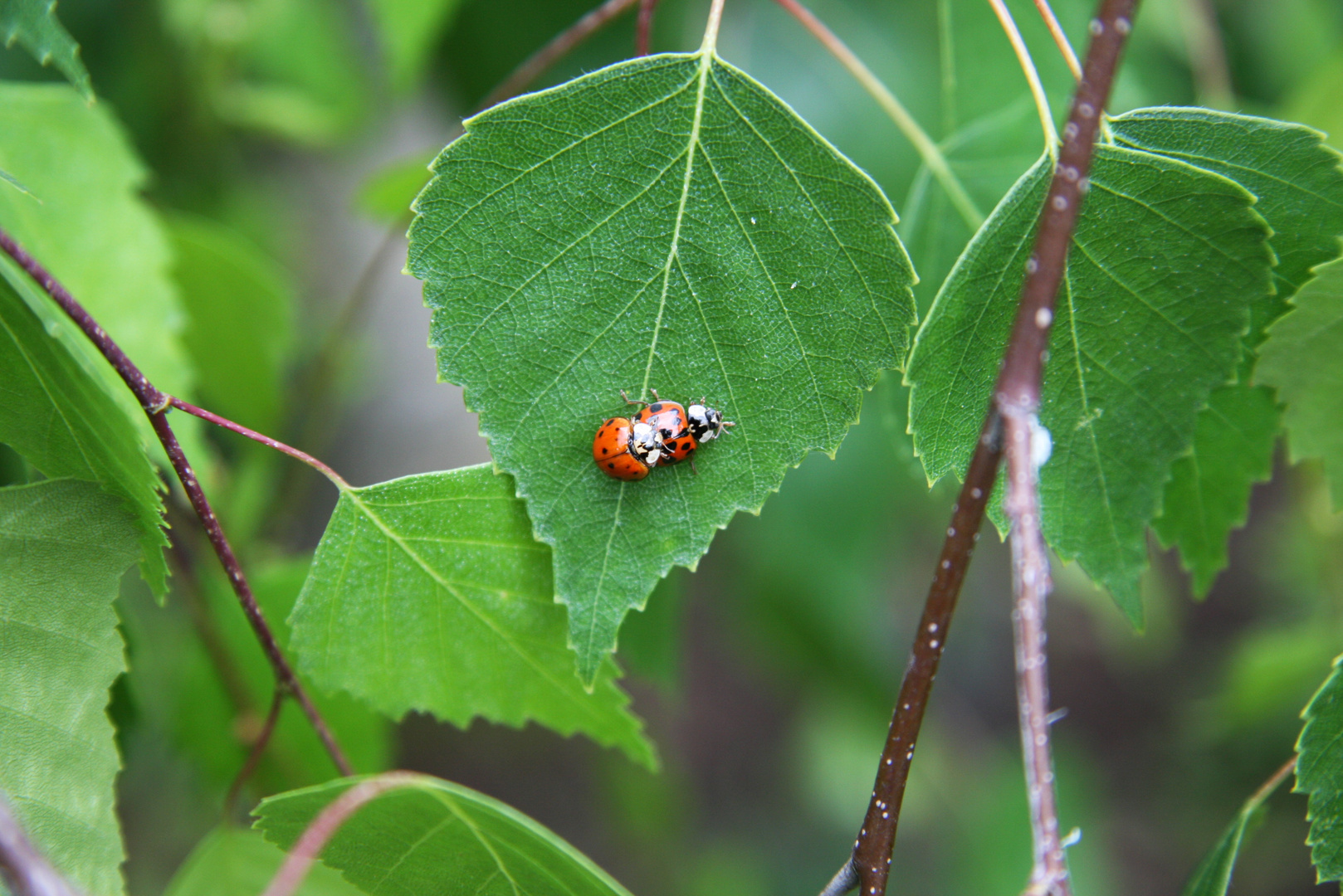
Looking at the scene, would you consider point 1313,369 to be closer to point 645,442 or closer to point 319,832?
point 645,442

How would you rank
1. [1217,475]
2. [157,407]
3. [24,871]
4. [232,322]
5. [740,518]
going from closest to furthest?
[24,871]
[157,407]
[1217,475]
[232,322]
[740,518]

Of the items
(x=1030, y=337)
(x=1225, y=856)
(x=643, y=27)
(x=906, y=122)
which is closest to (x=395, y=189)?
(x=643, y=27)

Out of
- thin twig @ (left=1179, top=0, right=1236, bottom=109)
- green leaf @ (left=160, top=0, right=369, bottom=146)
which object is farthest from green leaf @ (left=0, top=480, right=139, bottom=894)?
thin twig @ (left=1179, top=0, right=1236, bottom=109)

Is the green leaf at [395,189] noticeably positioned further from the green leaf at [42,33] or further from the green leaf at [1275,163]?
the green leaf at [1275,163]

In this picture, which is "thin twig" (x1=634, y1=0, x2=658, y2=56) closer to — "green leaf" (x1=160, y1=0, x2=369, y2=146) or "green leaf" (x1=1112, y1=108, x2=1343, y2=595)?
"green leaf" (x1=1112, y1=108, x2=1343, y2=595)

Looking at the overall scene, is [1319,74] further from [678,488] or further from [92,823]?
[92,823]

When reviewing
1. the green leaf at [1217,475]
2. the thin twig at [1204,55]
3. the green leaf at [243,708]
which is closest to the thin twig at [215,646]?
the green leaf at [243,708]
